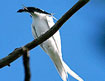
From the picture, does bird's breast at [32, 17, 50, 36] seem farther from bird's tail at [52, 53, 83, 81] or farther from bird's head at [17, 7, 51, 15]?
bird's tail at [52, 53, 83, 81]

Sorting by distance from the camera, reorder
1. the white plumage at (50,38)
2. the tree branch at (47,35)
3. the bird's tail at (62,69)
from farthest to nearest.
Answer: the white plumage at (50,38) < the bird's tail at (62,69) < the tree branch at (47,35)

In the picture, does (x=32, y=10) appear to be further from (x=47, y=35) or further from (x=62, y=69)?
(x=47, y=35)

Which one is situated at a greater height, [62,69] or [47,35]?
[62,69]

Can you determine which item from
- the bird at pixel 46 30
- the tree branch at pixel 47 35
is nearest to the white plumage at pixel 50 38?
the bird at pixel 46 30

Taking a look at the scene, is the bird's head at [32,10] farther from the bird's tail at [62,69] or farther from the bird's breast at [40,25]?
the bird's tail at [62,69]

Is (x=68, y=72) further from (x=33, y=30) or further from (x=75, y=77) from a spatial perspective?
(x=33, y=30)

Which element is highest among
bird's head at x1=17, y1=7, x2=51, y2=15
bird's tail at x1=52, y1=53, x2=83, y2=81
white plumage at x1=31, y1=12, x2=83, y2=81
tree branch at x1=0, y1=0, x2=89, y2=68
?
bird's head at x1=17, y1=7, x2=51, y2=15

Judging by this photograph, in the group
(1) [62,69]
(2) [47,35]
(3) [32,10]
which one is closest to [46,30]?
(3) [32,10]

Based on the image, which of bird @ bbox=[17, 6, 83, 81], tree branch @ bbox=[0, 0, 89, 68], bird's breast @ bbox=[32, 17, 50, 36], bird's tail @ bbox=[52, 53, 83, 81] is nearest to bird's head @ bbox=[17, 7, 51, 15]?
bird @ bbox=[17, 6, 83, 81]

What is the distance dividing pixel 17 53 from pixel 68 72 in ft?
5.96

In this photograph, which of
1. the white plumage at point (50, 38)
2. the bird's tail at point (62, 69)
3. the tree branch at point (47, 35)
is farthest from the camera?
the white plumage at point (50, 38)

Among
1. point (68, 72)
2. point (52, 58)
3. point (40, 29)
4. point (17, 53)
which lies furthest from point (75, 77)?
point (17, 53)

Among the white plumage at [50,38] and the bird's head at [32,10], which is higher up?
the bird's head at [32,10]

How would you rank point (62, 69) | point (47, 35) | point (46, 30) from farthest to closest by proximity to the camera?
point (46, 30)
point (62, 69)
point (47, 35)
